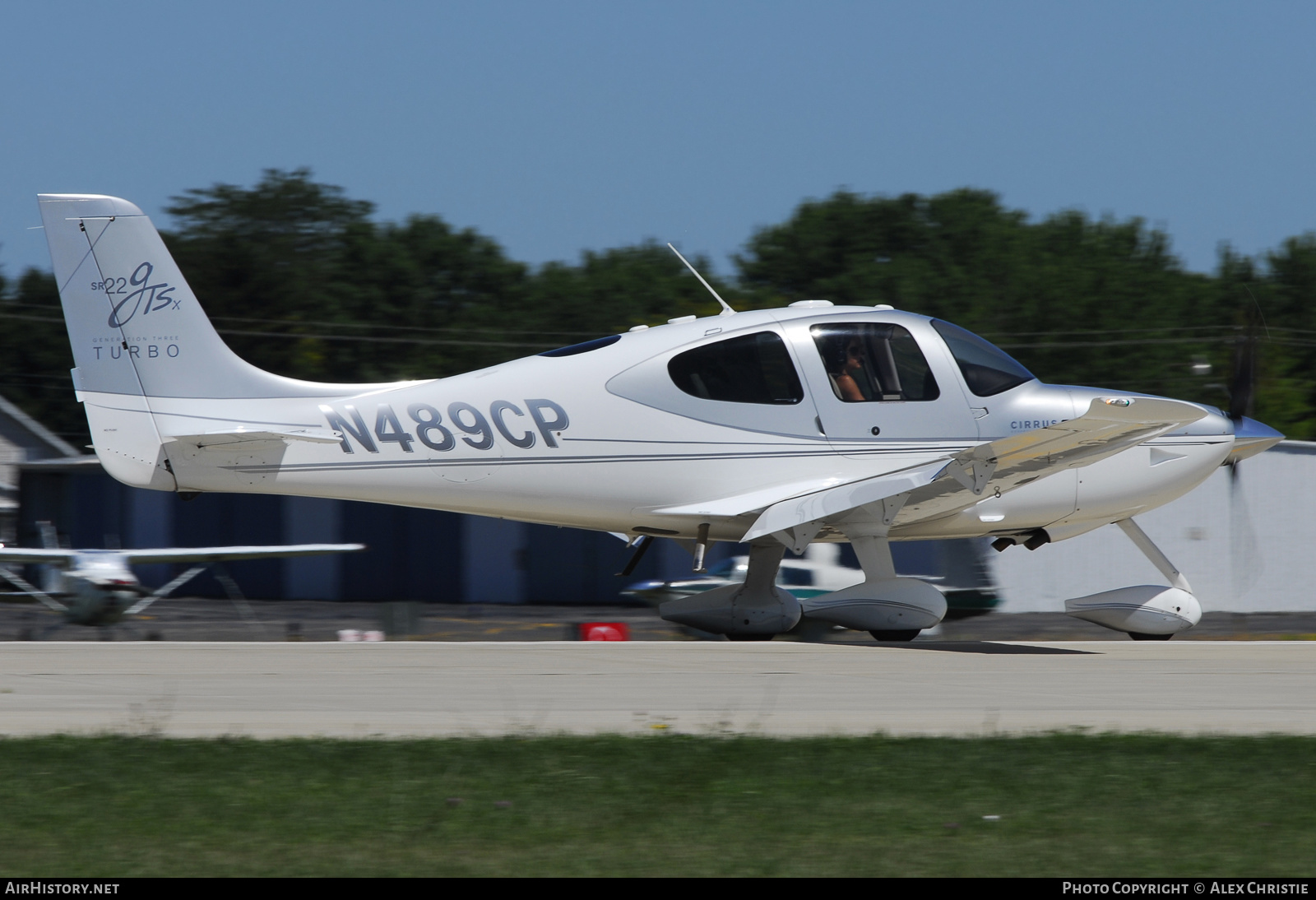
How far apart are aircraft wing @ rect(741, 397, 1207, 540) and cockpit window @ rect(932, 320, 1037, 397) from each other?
0.90 m

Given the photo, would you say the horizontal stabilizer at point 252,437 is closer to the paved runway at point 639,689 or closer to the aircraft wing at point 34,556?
the paved runway at point 639,689

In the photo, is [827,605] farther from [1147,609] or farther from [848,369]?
[1147,609]

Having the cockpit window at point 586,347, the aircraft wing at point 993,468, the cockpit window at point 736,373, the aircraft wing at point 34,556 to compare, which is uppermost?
the cockpit window at point 586,347

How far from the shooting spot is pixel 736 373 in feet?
37.2

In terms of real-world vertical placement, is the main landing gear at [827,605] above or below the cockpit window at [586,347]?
below

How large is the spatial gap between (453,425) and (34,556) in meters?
8.53

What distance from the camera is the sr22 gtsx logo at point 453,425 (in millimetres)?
11039

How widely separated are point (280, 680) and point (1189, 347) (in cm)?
4094

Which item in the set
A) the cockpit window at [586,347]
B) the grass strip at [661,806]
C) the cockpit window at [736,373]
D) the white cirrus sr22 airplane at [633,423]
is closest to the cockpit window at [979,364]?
the white cirrus sr22 airplane at [633,423]

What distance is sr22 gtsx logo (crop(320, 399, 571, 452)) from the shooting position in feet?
36.2

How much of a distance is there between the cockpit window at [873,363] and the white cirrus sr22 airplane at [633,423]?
0.02m

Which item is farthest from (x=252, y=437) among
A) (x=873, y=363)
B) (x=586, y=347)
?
(x=873, y=363)
